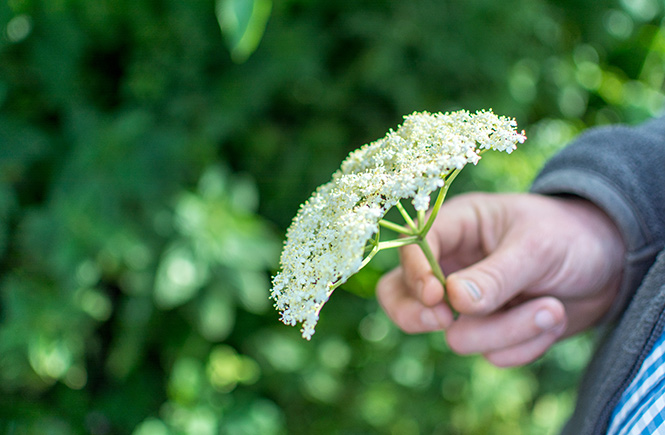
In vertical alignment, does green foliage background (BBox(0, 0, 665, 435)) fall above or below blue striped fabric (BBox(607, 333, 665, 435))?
above

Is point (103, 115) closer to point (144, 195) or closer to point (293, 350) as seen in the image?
point (144, 195)

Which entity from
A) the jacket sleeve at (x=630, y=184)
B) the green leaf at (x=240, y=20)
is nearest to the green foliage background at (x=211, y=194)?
the green leaf at (x=240, y=20)

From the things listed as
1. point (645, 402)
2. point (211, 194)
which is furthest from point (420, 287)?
point (211, 194)

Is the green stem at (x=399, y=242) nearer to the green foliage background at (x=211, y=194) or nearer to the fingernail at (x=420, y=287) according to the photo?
the fingernail at (x=420, y=287)

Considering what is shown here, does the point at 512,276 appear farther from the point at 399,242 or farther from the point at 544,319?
the point at 399,242

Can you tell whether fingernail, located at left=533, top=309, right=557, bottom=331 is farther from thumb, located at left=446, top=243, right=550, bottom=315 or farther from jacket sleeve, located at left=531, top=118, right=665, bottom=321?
jacket sleeve, located at left=531, top=118, right=665, bottom=321

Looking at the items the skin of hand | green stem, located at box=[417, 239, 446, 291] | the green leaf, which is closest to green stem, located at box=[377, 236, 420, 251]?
green stem, located at box=[417, 239, 446, 291]
